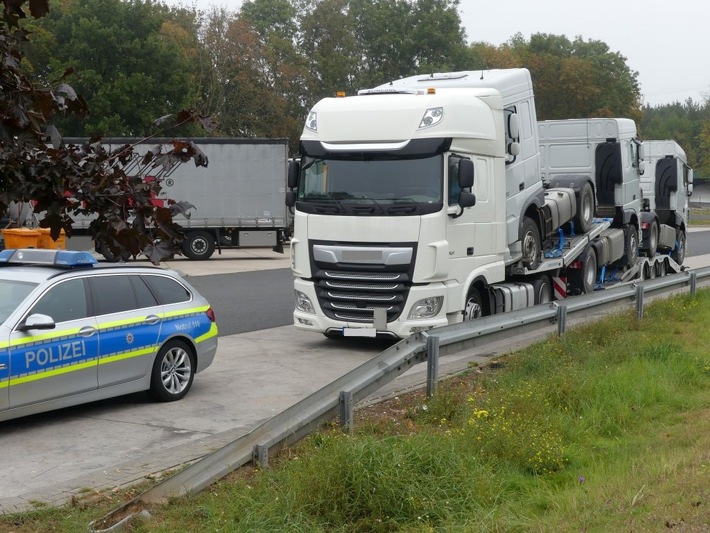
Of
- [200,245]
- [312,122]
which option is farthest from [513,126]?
[200,245]

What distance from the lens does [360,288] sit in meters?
13.5

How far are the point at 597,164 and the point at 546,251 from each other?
4.01m

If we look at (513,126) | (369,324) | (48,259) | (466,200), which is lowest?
(369,324)

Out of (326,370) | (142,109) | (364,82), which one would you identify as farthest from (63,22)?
(326,370)

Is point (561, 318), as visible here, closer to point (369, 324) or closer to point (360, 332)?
point (369, 324)

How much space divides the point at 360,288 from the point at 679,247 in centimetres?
1522

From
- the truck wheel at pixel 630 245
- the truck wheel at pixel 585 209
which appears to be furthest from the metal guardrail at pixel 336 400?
the truck wheel at pixel 630 245

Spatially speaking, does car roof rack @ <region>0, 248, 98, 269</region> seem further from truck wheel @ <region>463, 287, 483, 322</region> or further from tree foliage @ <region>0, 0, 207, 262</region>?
tree foliage @ <region>0, 0, 207, 262</region>

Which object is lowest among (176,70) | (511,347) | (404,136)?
(511,347)

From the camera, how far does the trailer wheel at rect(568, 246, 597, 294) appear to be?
717 inches

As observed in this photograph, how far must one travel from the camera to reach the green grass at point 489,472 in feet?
19.7

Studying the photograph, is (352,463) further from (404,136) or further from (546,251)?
(546,251)

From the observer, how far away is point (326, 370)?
41.5 ft

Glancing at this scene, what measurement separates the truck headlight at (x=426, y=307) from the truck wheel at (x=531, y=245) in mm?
2730
